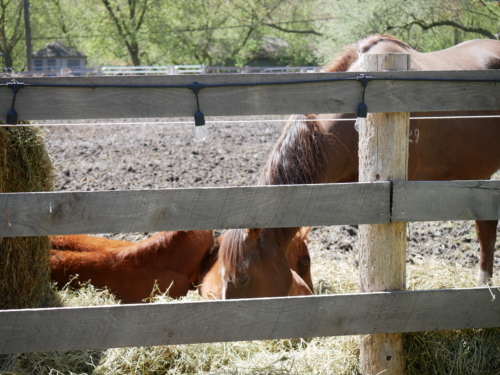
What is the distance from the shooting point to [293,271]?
3.84 m

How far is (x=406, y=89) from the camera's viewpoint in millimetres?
2125

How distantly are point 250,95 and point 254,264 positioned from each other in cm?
121

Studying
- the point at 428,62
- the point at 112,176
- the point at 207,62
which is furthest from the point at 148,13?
the point at 428,62

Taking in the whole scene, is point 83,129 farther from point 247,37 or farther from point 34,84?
point 247,37

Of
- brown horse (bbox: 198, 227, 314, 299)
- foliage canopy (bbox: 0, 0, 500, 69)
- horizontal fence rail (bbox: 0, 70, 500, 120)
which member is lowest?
brown horse (bbox: 198, 227, 314, 299)

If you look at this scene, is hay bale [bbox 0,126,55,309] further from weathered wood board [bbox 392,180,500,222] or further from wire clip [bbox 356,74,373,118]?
weathered wood board [bbox 392,180,500,222]

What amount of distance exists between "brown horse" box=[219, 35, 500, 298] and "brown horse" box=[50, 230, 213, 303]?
106 cm

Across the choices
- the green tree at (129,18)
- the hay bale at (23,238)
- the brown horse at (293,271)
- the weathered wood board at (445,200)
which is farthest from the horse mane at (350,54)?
the green tree at (129,18)

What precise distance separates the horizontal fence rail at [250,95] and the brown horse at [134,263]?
2.03 m

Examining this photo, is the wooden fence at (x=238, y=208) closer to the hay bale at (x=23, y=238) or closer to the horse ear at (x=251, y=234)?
the horse ear at (x=251, y=234)

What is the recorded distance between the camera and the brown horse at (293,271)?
3586 millimetres

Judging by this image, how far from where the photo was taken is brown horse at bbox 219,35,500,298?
2926 mm

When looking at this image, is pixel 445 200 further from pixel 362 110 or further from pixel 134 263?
pixel 134 263

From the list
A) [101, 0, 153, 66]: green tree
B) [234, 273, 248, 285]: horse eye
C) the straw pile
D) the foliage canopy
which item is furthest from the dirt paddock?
[101, 0, 153, 66]: green tree
